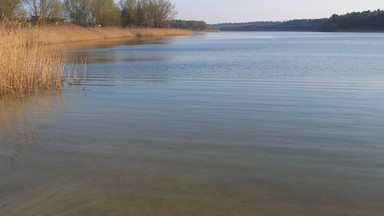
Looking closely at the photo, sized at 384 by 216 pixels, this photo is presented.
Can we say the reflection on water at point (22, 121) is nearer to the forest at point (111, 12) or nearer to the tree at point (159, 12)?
the forest at point (111, 12)

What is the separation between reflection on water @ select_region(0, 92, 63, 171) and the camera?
5543 millimetres

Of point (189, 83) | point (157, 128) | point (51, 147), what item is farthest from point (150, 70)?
point (51, 147)

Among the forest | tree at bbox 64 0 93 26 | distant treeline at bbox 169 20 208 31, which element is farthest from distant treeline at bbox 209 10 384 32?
tree at bbox 64 0 93 26

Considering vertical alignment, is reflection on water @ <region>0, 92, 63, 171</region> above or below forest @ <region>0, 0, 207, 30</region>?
below

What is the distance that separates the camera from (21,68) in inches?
403

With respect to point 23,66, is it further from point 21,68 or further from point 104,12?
point 104,12

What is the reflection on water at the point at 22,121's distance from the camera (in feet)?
18.2

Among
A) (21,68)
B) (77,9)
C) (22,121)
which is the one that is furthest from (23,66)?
(77,9)

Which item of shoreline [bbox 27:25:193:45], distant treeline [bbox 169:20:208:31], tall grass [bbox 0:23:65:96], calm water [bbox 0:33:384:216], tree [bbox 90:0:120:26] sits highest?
distant treeline [bbox 169:20:208:31]

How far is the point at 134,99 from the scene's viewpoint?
9.73 metres

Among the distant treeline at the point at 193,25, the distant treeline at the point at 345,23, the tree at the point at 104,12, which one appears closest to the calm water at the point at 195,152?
the tree at the point at 104,12

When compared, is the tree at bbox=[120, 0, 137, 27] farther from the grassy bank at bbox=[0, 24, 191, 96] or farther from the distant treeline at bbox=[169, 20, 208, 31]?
the grassy bank at bbox=[0, 24, 191, 96]

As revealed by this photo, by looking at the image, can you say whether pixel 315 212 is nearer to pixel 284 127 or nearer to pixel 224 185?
pixel 224 185

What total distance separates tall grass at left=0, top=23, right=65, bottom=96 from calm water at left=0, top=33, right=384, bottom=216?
79 cm
